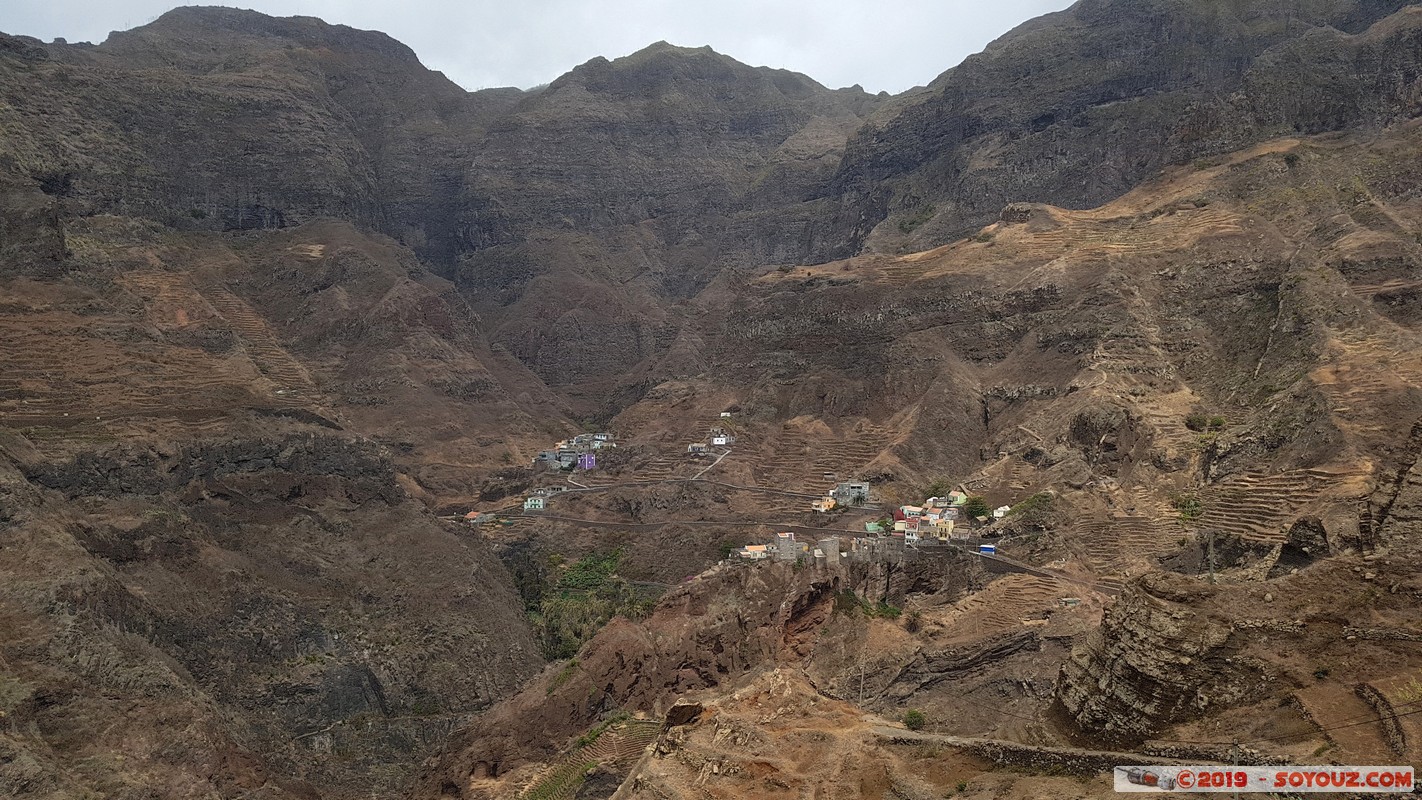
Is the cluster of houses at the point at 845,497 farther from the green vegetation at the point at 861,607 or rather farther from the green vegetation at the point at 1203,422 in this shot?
the green vegetation at the point at 861,607

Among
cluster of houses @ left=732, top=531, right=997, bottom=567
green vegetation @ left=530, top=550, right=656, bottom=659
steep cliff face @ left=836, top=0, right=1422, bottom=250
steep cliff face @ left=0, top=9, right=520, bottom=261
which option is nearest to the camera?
cluster of houses @ left=732, top=531, right=997, bottom=567

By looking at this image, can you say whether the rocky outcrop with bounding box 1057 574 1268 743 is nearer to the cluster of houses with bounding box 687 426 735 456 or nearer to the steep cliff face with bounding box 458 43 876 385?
the cluster of houses with bounding box 687 426 735 456

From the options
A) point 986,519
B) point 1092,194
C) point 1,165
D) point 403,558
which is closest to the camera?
point 986,519

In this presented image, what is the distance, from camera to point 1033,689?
40.9 metres

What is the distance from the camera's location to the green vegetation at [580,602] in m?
69.8

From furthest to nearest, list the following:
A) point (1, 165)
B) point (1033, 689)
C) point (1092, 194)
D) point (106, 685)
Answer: point (1092, 194), point (1, 165), point (106, 685), point (1033, 689)

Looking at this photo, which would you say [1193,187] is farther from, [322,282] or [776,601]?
[322,282]

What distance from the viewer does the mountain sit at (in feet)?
102

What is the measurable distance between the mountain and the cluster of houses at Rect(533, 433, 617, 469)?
110 inches

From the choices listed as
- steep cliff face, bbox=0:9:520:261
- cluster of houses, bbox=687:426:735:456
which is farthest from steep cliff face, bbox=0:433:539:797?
steep cliff face, bbox=0:9:520:261

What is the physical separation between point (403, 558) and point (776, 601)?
29471 mm

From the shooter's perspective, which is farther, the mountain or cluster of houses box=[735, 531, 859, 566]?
cluster of houses box=[735, 531, 859, 566]

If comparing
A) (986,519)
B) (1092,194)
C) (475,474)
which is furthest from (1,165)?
(1092,194)

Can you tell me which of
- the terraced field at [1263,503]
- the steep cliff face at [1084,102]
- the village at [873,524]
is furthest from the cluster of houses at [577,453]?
the terraced field at [1263,503]
